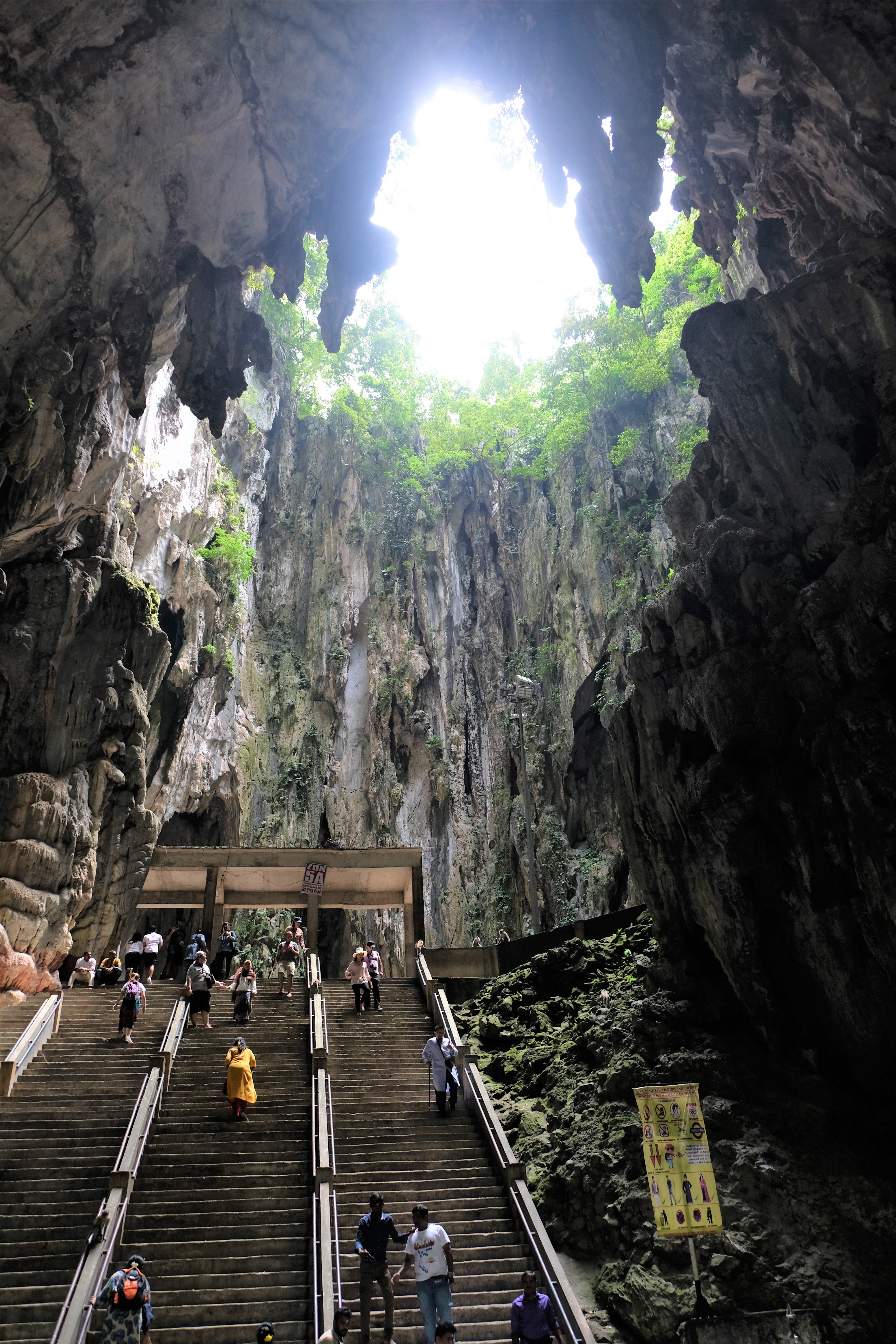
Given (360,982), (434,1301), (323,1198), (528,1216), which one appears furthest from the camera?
(360,982)

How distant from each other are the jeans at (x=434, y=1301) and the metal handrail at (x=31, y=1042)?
6.10 m

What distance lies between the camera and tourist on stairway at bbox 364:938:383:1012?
12.8 metres

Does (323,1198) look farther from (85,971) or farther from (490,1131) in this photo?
(85,971)

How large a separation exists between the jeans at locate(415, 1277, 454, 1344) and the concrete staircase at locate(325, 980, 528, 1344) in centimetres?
59

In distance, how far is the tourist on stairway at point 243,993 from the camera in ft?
38.4

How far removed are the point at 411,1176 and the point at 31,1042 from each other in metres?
5.48

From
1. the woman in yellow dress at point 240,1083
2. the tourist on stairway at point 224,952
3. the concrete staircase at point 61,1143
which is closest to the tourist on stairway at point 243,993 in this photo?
the concrete staircase at point 61,1143

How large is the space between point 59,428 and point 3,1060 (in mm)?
8722

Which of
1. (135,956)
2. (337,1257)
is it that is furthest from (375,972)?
(337,1257)

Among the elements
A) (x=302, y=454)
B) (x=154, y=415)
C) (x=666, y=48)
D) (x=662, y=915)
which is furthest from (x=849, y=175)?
(x=302, y=454)

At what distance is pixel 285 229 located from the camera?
51.6 feet

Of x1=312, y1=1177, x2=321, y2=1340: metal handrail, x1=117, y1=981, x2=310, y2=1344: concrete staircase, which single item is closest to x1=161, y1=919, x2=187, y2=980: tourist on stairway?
x1=117, y1=981, x2=310, y2=1344: concrete staircase

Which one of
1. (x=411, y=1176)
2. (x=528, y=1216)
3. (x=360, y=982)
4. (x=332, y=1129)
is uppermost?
(x=360, y=982)

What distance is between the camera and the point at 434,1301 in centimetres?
582
